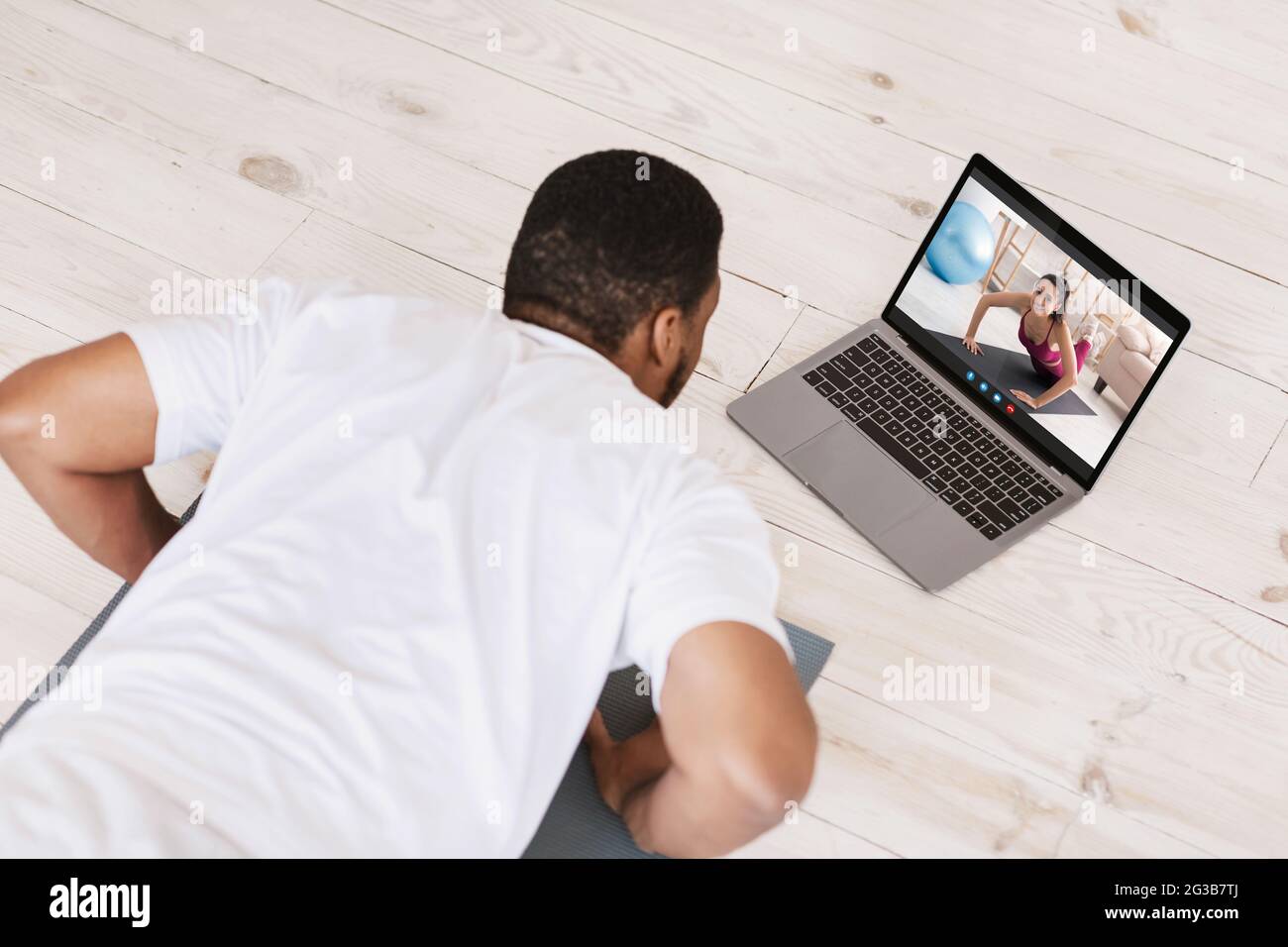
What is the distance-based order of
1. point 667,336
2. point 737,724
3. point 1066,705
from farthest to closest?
1. point 1066,705
2. point 667,336
3. point 737,724

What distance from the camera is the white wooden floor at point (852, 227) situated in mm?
1413

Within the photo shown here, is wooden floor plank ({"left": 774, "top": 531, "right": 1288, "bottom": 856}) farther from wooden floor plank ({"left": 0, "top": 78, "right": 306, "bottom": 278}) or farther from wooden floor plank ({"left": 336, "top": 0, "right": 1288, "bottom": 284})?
wooden floor plank ({"left": 0, "top": 78, "right": 306, "bottom": 278})

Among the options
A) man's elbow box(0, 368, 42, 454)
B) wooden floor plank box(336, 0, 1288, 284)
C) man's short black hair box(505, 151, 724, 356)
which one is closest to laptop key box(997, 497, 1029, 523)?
wooden floor plank box(336, 0, 1288, 284)

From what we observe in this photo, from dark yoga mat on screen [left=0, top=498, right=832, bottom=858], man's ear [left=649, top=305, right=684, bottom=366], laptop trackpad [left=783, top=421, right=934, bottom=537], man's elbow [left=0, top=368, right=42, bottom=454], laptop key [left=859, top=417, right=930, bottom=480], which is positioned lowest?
dark yoga mat on screen [left=0, top=498, right=832, bottom=858]

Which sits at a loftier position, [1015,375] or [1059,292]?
[1059,292]

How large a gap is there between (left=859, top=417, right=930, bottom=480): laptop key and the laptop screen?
0.12m

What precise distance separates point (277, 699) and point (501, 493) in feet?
0.70

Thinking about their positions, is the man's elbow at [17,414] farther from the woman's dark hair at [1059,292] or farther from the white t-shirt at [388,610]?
the woman's dark hair at [1059,292]

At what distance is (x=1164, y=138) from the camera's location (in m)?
1.97

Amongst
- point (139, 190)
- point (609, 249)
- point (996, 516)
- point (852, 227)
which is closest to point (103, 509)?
point (609, 249)

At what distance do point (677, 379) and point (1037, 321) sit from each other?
0.52 m

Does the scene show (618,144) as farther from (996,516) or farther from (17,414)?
(17,414)

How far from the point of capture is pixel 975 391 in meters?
1.57

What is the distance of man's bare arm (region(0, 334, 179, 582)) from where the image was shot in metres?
1.04
